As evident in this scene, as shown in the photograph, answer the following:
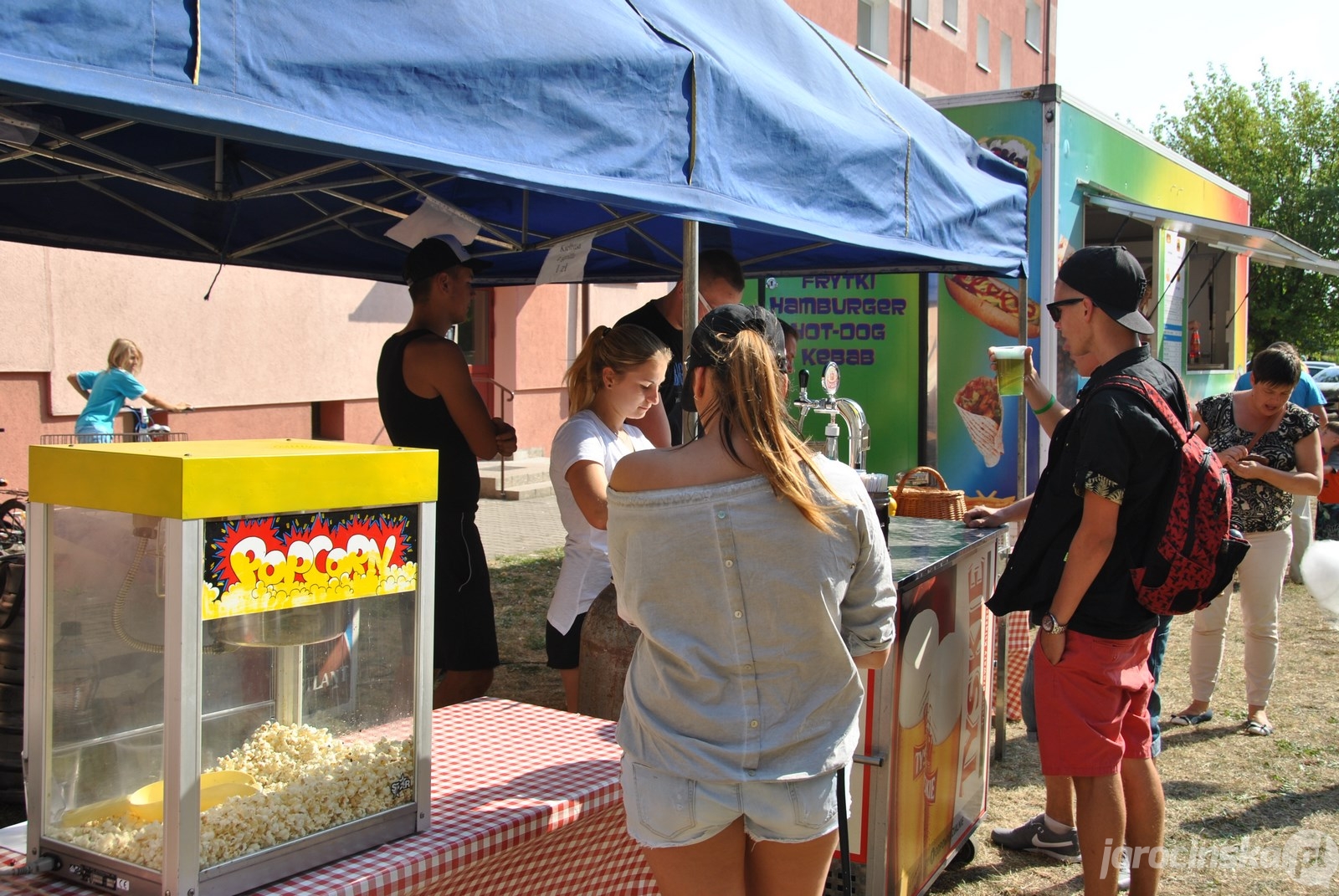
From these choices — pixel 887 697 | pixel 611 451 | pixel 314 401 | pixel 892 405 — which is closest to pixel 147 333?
pixel 314 401

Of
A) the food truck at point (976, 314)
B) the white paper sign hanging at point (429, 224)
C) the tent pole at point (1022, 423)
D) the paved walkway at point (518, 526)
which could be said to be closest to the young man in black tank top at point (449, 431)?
the white paper sign hanging at point (429, 224)

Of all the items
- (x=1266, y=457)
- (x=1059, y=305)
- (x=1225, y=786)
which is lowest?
(x=1225, y=786)

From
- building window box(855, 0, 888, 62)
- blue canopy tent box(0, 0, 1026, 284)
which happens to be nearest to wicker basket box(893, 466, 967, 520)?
blue canopy tent box(0, 0, 1026, 284)

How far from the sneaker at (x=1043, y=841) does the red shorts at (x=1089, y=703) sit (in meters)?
0.87

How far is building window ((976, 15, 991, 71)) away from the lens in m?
27.3

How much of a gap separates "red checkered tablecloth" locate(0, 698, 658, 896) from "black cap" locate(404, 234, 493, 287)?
1.57m

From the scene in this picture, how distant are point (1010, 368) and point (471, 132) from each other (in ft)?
7.40

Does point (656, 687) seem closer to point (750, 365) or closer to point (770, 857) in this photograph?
point (770, 857)

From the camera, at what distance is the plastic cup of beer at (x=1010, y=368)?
3.83 metres

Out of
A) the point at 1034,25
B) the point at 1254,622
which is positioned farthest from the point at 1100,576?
the point at 1034,25

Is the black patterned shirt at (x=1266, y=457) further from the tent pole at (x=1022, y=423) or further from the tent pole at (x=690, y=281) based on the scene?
the tent pole at (x=690, y=281)

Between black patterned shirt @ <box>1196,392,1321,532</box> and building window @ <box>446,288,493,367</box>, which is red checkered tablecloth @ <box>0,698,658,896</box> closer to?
black patterned shirt @ <box>1196,392,1321,532</box>

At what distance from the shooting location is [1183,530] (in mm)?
2801

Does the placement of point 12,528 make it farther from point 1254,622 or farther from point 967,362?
point 1254,622
